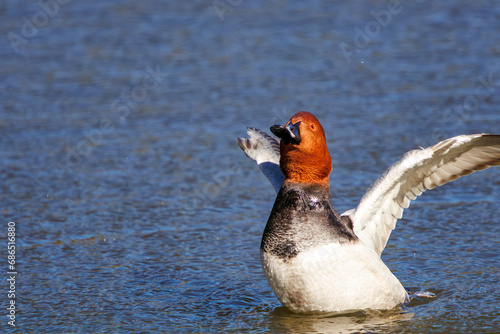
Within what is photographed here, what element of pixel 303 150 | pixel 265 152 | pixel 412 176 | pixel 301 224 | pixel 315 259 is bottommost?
pixel 265 152

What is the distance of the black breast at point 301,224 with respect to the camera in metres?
5.38

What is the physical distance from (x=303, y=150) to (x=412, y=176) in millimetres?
928

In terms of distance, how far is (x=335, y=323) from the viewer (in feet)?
18.0

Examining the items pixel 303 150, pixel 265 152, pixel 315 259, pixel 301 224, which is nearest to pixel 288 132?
pixel 303 150

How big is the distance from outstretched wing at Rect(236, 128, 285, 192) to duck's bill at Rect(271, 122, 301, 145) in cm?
129

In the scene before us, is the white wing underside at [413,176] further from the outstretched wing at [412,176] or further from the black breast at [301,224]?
the black breast at [301,224]

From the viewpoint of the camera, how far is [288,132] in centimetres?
535

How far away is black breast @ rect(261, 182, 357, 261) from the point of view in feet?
17.6

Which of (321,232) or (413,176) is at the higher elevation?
(413,176)

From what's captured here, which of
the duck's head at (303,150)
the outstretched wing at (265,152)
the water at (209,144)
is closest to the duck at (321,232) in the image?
the duck's head at (303,150)

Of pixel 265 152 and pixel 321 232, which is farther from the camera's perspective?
pixel 265 152

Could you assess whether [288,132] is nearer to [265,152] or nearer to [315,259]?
[315,259]

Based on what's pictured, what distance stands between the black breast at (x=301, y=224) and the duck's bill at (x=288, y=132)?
12.6 inches

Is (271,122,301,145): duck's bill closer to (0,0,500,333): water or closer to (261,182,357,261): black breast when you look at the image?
(261,182,357,261): black breast
